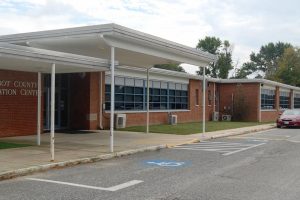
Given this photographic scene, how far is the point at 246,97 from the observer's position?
42.7m

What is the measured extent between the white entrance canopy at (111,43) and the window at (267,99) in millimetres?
22650

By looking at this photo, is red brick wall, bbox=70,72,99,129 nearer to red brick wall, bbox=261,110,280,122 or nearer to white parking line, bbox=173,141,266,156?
white parking line, bbox=173,141,266,156

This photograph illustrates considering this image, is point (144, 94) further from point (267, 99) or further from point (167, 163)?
point (267, 99)

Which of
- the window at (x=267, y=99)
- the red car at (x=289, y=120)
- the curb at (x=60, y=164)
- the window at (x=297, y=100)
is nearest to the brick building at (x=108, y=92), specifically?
the window at (x=267, y=99)

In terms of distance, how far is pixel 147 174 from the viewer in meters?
11.3

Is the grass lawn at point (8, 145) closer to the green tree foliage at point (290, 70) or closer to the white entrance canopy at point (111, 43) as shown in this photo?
the white entrance canopy at point (111, 43)

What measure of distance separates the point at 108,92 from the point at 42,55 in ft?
45.1

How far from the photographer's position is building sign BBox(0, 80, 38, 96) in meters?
19.3

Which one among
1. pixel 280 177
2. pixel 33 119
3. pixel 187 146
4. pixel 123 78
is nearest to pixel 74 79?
pixel 123 78

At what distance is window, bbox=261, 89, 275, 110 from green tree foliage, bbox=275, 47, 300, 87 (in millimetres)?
26072

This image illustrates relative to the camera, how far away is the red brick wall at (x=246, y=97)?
4219 centimetres

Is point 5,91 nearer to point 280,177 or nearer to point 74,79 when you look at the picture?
point 74,79

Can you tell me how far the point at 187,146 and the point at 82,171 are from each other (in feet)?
24.8

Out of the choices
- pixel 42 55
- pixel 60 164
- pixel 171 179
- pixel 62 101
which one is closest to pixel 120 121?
pixel 62 101
